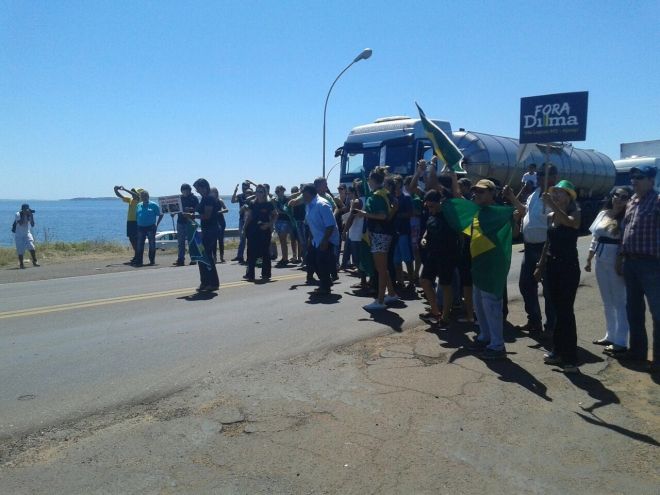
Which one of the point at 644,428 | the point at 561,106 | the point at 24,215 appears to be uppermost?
the point at 561,106

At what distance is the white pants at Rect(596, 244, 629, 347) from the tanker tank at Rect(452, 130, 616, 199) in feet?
31.4

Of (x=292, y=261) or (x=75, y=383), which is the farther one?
Result: (x=292, y=261)

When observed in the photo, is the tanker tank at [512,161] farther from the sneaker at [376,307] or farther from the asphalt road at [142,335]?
the asphalt road at [142,335]

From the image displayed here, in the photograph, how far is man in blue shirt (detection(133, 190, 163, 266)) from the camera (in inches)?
625

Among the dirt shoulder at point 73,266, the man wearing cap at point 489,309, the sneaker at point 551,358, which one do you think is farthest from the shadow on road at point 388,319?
the dirt shoulder at point 73,266

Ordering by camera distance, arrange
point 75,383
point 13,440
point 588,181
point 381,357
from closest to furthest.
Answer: point 13,440
point 75,383
point 381,357
point 588,181

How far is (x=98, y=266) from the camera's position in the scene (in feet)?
52.9

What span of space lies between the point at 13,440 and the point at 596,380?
493cm

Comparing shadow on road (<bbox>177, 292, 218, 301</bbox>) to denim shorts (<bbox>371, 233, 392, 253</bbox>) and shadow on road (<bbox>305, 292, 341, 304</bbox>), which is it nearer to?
shadow on road (<bbox>305, 292, 341, 304</bbox>)

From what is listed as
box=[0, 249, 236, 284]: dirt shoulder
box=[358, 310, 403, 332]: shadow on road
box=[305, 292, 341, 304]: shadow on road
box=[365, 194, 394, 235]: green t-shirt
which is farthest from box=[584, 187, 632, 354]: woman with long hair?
box=[0, 249, 236, 284]: dirt shoulder

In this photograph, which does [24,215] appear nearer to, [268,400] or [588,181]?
[268,400]

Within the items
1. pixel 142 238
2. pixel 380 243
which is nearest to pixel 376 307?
pixel 380 243

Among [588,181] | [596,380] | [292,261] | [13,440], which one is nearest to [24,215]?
[292,261]

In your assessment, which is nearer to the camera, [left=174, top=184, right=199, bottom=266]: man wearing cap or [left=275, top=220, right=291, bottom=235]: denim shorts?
[left=174, top=184, right=199, bottom=266]: man wearing cap
